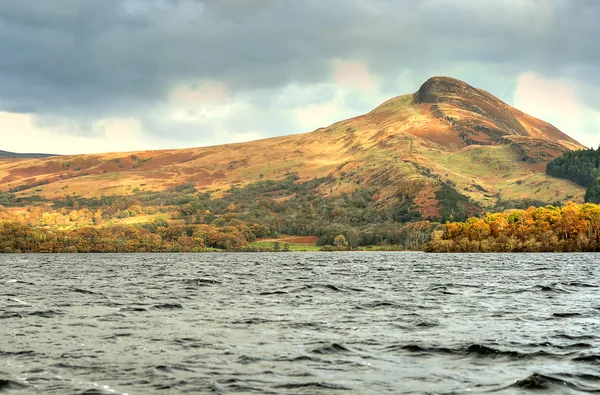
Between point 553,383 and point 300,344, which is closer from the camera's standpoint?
point 553,383

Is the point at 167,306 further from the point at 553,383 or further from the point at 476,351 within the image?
the point at 553,383

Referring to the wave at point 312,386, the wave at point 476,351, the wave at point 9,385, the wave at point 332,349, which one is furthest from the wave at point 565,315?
the wave at point 9,385

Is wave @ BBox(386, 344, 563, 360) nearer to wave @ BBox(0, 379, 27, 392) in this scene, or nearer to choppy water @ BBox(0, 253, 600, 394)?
choppy water @ BBox(0, 253, 600, 394)

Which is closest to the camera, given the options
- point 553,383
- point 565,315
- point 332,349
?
point 553,383

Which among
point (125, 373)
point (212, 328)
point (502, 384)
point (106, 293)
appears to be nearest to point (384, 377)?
point (502, 384)

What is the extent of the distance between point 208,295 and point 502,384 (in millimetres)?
42148

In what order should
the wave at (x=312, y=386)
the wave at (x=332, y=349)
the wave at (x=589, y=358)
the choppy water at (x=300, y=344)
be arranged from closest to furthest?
the wave at (x=312, y=386) < the choppy water at (x=300, y=344) < the wave at (x=589, y=358) < the wave at (x=332, y=349)

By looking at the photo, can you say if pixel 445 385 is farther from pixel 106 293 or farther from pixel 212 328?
pixel 106 293

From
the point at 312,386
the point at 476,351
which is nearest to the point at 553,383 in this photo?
the point at 476,351

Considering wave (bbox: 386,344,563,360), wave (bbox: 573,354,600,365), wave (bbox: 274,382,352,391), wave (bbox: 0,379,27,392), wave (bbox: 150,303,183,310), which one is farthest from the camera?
wave (bbox: 150,303,183,310)

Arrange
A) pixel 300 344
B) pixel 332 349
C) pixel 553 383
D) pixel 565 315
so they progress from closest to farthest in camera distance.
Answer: pixel 553 383 < pixel 332 349 < pixel 300 344 < pixel 565 315

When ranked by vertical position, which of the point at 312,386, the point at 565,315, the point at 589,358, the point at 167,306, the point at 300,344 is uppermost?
the point at 589,358

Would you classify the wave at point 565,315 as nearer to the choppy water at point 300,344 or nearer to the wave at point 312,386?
the choppy water at point 300,344

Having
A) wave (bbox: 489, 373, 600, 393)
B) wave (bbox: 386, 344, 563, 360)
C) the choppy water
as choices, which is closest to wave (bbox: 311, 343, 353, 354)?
the choppy water
